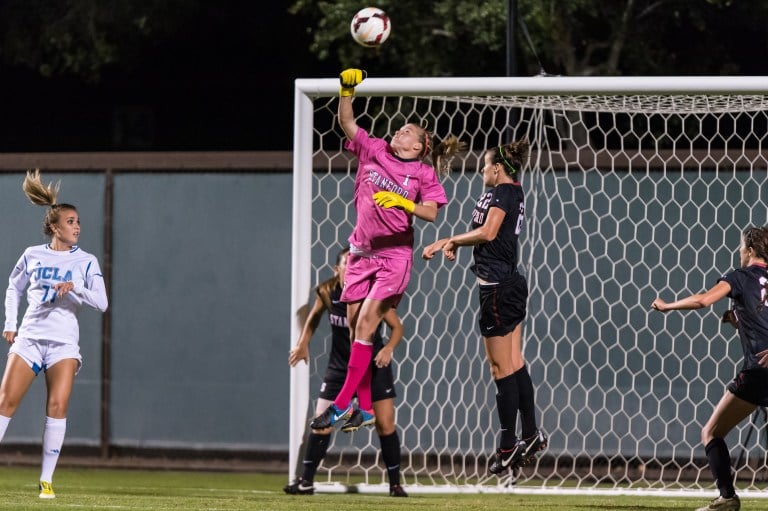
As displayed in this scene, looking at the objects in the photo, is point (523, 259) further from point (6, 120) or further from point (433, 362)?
point (6, 120)

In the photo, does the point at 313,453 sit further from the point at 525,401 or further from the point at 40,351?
the point at 40,351

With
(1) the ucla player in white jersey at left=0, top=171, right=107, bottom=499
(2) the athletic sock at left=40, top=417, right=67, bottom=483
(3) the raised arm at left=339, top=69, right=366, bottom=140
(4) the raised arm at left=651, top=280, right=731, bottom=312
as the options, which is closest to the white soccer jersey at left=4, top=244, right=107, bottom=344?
(1) the ucla player in white jersey at left=0, top=171, right=107, bottom=499

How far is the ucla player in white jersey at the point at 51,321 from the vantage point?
8.09 meters

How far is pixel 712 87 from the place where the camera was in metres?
9.02

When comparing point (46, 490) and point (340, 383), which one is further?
point (340, 383)

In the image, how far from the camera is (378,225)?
8195mm

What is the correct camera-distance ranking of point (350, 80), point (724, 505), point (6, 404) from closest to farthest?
1. point (724, 505)
2. point (350, 80)
3. point (6, 404)

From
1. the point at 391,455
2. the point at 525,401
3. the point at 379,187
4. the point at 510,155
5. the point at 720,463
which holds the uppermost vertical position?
the point at 510,155

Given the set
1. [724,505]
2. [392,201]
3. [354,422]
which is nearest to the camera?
[392,201]

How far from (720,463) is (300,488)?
288cm

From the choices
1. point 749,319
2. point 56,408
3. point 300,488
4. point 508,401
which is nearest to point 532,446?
point 508,401

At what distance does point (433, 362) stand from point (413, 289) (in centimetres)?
60

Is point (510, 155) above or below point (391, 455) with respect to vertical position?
above

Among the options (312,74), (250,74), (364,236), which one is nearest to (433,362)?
(364,236)
